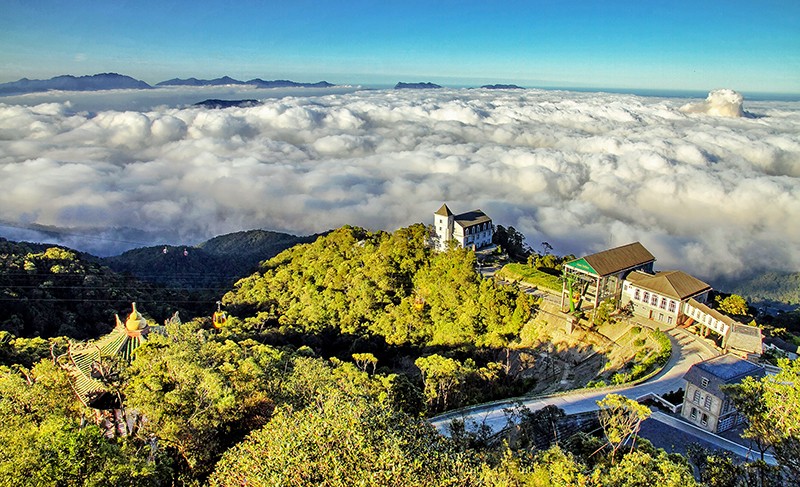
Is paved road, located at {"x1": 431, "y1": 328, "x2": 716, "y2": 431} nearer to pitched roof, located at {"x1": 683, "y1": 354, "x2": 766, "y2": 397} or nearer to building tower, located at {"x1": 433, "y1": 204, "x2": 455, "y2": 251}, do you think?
pitched roof, located at {"x1": 683, "y1": 354, "x2": 766, "y2": 397}

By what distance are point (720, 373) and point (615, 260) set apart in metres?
11.9

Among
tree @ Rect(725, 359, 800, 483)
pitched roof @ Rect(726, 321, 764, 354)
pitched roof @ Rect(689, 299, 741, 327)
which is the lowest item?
pitched roof @ Rect(726, 321, 764, 354)

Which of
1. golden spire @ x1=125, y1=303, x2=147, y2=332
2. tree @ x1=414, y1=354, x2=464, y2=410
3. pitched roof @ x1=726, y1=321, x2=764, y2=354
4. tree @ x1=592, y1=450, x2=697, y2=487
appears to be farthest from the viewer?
pitched roof @ x1=726, y1=321, x2=764, y2=354

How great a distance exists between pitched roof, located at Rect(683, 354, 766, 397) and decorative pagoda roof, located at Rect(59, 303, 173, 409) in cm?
2158

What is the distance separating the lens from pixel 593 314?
2950 cm

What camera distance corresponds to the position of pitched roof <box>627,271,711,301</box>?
1117 inches

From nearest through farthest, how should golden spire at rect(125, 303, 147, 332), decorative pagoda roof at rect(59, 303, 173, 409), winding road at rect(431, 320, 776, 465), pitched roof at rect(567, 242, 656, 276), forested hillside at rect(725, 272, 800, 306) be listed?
decorative pagoda roof at rect(59, 303, 173, 409) → winding road at rect(431, 320, 776, 465) → golden spire at rect(125, 303, 147, 332) → pitched roof at rect(567, 242, 656, 276) → forested hillside at rect(725, 272, 800, 306)

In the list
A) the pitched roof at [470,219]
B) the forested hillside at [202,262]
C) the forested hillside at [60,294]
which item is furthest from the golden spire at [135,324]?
the forested hillside at [202,262]

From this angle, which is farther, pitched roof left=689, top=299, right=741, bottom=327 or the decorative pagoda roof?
pitched roof left=689, top=299, right=741, bottom=327

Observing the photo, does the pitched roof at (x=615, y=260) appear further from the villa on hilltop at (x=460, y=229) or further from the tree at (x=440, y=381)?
the villa on hilltop at (x=460, y=229)

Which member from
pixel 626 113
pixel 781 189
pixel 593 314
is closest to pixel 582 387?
pixel 593 314

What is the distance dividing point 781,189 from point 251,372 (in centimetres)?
11676

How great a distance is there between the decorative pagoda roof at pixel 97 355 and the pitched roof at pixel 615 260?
22871 millimetres

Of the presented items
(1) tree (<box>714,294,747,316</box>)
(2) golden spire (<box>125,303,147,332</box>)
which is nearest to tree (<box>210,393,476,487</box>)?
(2) golden spire (<box>125,303,147,332</box>)
